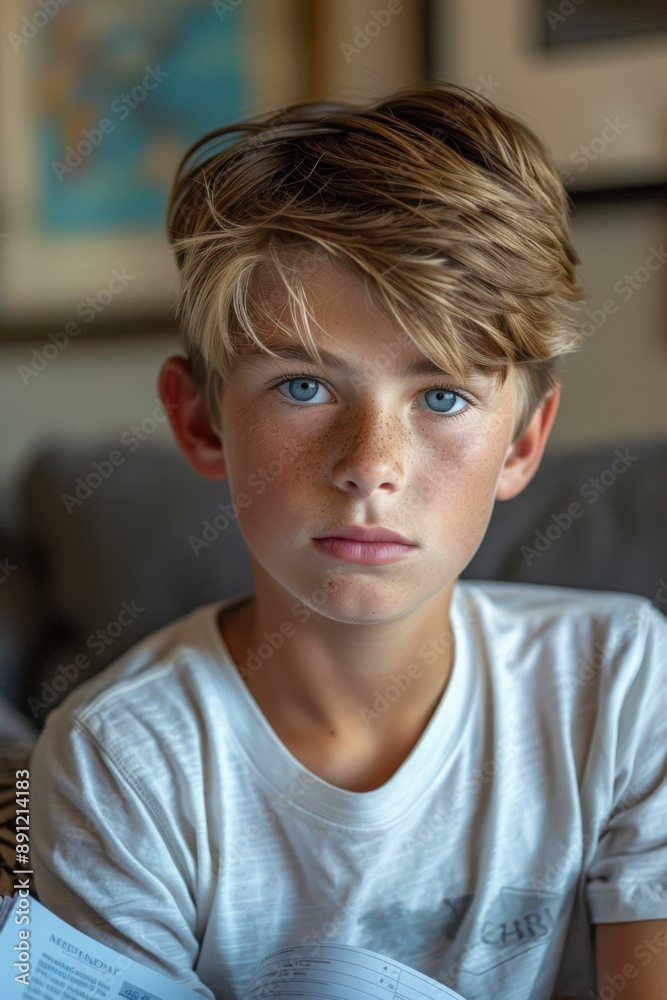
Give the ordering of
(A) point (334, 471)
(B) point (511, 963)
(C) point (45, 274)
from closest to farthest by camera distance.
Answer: (A) point (334, 471)
(B) point (511, 963)
(C) point (45, 274)

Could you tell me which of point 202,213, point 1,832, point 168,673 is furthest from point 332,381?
point 1,832

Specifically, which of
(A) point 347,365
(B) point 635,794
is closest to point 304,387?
(A) point 347,365

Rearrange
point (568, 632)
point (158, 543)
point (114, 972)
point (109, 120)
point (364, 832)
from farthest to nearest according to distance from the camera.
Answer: point (109, 120)
point (158, 543)
point (568, 632)
point (364, 832)
point (114, 972)

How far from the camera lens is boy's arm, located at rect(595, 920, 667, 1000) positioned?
2.06 ft

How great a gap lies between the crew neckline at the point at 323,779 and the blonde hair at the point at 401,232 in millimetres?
252

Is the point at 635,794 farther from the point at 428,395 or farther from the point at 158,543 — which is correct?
the point at 158,543

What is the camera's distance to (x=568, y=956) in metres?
0.72

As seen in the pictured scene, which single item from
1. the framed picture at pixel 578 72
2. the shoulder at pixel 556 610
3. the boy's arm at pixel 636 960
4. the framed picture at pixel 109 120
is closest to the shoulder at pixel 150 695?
the shoulder at pixel 556 610

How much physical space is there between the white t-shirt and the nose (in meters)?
0.23

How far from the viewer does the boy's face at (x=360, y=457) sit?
59 cm

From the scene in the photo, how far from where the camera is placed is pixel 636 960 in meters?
0.64

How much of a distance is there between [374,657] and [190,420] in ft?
0.81

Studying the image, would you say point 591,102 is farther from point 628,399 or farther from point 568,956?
point 568,956

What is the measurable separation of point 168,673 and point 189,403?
22cm
